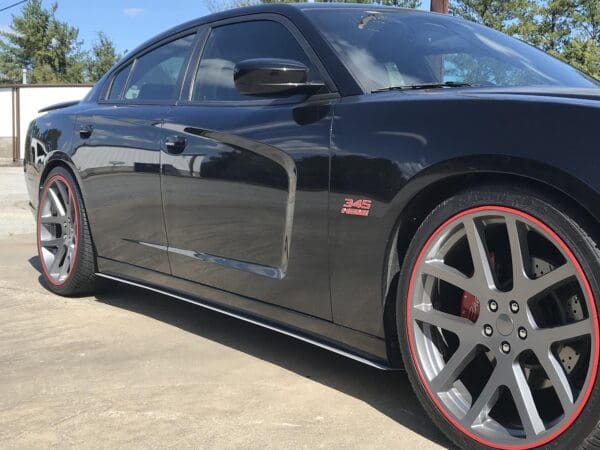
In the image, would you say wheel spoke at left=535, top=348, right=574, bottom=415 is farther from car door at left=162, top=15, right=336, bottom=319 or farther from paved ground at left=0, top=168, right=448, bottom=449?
car door at left=162, top=15, right=336, bottom=319

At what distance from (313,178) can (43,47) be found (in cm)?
3987

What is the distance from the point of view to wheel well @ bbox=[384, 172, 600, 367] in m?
1.83

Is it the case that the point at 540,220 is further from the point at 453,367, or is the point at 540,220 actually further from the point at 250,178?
the point at 250,178

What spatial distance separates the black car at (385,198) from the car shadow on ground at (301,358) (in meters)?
0.28

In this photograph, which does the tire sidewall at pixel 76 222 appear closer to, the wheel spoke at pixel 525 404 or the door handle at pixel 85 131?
the door handle at pixel 85 131

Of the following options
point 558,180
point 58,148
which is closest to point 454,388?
point 558,180

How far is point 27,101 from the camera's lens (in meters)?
23.4

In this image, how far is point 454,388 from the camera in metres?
2.20

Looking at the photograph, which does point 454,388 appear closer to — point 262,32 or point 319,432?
point 319,432

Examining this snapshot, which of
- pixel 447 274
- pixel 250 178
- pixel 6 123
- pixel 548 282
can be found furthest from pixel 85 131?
pixel 6 123

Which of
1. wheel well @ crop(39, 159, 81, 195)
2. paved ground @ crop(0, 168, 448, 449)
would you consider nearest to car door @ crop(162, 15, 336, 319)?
paved ground @ crop(0, 168, 448, 449)

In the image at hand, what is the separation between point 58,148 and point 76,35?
3795 centimetres

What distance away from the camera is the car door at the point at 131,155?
3508 millimetres

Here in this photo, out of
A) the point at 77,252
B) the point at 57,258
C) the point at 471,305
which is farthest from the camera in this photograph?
the point at 57,258
